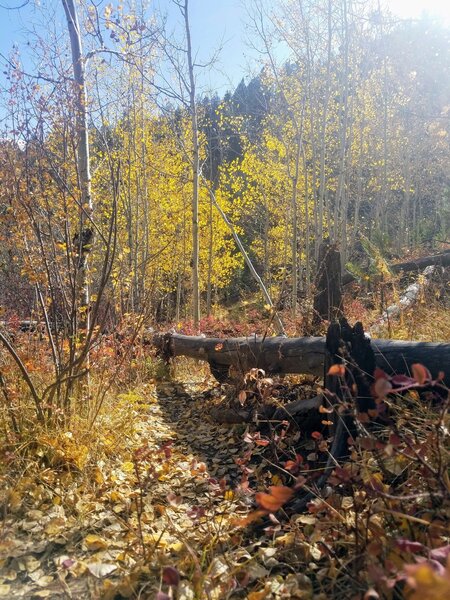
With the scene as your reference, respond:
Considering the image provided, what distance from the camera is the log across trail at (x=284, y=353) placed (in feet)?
10.8

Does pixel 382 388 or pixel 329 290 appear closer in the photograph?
pixel 382 388

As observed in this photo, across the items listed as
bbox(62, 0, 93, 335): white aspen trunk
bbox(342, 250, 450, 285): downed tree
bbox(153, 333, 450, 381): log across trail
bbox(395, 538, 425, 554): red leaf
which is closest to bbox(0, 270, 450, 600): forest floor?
bbox(395, 538, 425, 554): red leaf

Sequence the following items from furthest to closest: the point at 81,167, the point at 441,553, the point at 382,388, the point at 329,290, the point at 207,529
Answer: the point at 329,290
the point at 81,167
the point at 207,529
the point at 382,388
the point at 441,553

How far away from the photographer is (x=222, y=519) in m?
2.46

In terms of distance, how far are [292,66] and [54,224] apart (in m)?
15.0

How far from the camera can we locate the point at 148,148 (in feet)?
51.3

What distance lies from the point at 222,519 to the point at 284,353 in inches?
93.1

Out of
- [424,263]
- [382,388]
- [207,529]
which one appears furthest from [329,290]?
[424,263]

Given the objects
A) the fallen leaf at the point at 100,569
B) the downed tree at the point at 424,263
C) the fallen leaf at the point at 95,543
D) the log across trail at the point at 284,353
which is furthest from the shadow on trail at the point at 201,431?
the downed tree at the point at 424,263

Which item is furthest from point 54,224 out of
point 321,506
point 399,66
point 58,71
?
point 399,66

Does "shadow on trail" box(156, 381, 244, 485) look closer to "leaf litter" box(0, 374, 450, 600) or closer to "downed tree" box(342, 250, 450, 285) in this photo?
"leaf litter" box(0, 374, 450, 600)

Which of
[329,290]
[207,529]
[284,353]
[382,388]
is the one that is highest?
[329,290]

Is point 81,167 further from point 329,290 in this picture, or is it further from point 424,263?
point 424,263

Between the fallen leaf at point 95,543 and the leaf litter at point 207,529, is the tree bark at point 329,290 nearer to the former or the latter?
the leaf litter at point 207,529
